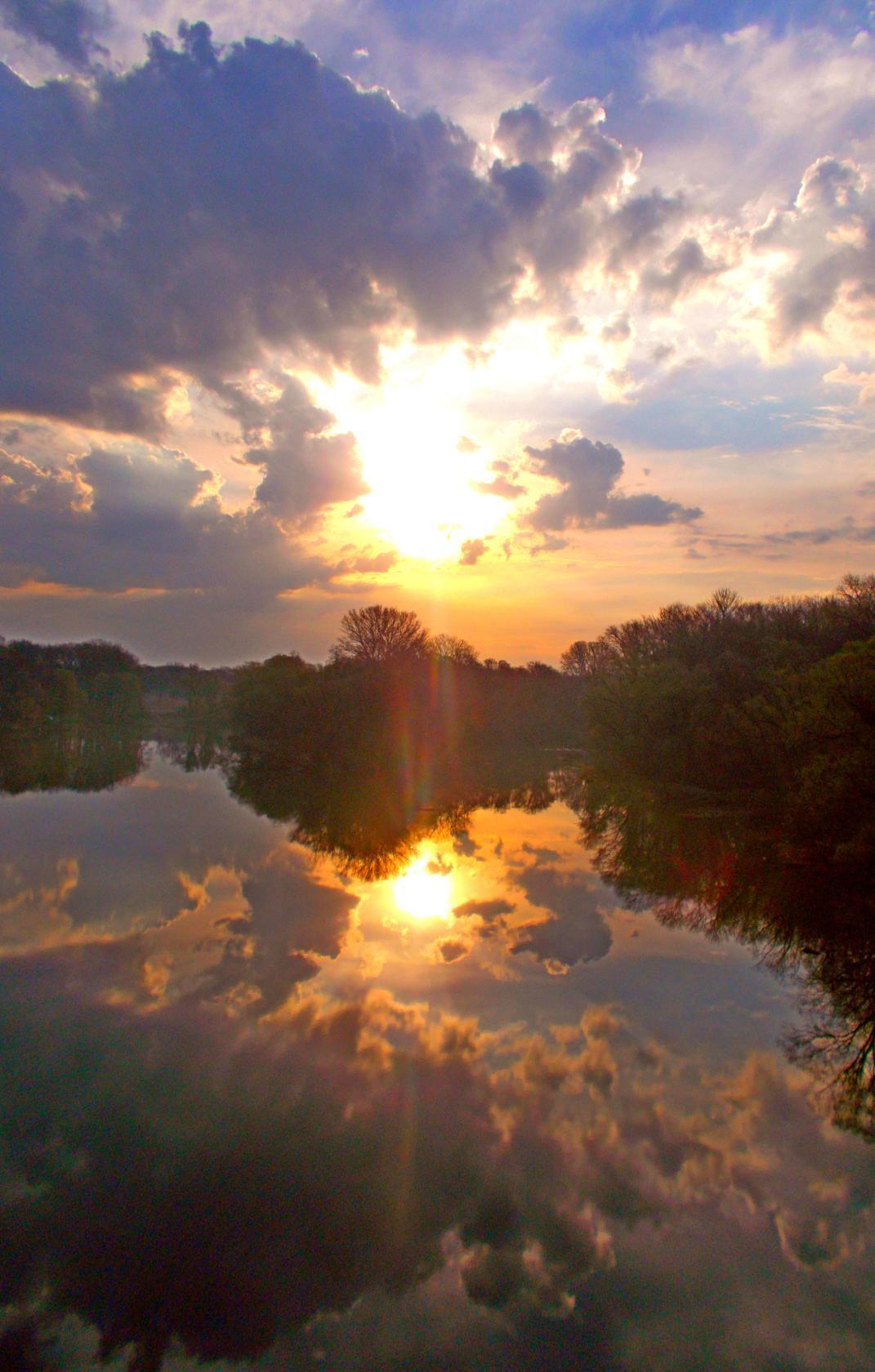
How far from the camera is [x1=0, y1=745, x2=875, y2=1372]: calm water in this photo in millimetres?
4977

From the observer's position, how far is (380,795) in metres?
39.6

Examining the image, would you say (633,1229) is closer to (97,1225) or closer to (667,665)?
(97,1225)

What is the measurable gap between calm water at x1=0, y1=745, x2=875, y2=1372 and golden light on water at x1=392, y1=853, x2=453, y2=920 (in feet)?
0.98

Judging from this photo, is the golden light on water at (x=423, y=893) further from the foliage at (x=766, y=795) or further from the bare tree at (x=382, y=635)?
the bare tree at (x=382, y=635)

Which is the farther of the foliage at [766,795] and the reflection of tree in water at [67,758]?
the reflection of tree in water at [67,758]

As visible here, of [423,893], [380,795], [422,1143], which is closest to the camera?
[422,1143]

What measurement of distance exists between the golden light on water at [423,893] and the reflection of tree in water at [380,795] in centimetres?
66

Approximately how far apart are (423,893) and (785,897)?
8.45 meters

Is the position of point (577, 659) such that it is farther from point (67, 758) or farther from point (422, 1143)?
point (422, 1143)

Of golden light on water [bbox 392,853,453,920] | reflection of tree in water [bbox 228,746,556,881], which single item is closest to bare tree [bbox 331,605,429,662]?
reflection of tree in water [bbox 228,746,556,881]

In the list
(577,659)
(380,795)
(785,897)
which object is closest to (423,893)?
(785,897)

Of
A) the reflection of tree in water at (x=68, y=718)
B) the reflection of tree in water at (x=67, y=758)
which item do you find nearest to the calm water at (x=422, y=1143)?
the reflection of tree in water at (x=67, y=758)

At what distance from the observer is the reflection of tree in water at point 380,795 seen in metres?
24.3

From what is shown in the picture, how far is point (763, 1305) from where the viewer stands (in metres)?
5.23
